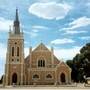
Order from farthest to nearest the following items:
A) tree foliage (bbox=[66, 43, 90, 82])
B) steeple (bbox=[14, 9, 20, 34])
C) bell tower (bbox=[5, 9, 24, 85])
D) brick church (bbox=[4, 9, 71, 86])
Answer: tree foliage (bbox=[66, 43, 90, 82]), steeple (bbox=[14, 9, 20, 34]), brick church (bbox=[4, 9, 71, 86]), bell tower (bbox=[5, 9, 24, 85])

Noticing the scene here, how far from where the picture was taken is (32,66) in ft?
255

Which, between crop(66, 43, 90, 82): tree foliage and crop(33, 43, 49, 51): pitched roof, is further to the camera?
crop(66, 43, 90, 82): tree foliage

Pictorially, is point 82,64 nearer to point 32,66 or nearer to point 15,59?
point 32,66

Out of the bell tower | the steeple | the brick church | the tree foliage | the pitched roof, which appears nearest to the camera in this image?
the bell tower

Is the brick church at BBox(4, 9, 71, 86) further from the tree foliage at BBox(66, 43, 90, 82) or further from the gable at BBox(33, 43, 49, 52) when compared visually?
the tree foliage at BBox(66, 43, 90, 82)

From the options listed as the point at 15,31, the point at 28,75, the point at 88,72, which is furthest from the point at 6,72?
the point at 88,72

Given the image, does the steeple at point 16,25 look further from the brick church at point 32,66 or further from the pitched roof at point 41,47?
the pitched roof at point 41,47

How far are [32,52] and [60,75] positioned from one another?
883 cm

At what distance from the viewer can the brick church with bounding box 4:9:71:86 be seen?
247 ft

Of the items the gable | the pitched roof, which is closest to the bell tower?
the gable

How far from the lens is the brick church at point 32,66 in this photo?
7531cm

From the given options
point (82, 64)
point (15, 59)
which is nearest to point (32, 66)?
point (15, 59)

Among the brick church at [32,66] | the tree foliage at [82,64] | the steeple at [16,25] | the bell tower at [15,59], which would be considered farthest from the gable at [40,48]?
the tree foliage at [82,64]

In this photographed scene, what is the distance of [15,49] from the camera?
77.2 meters
